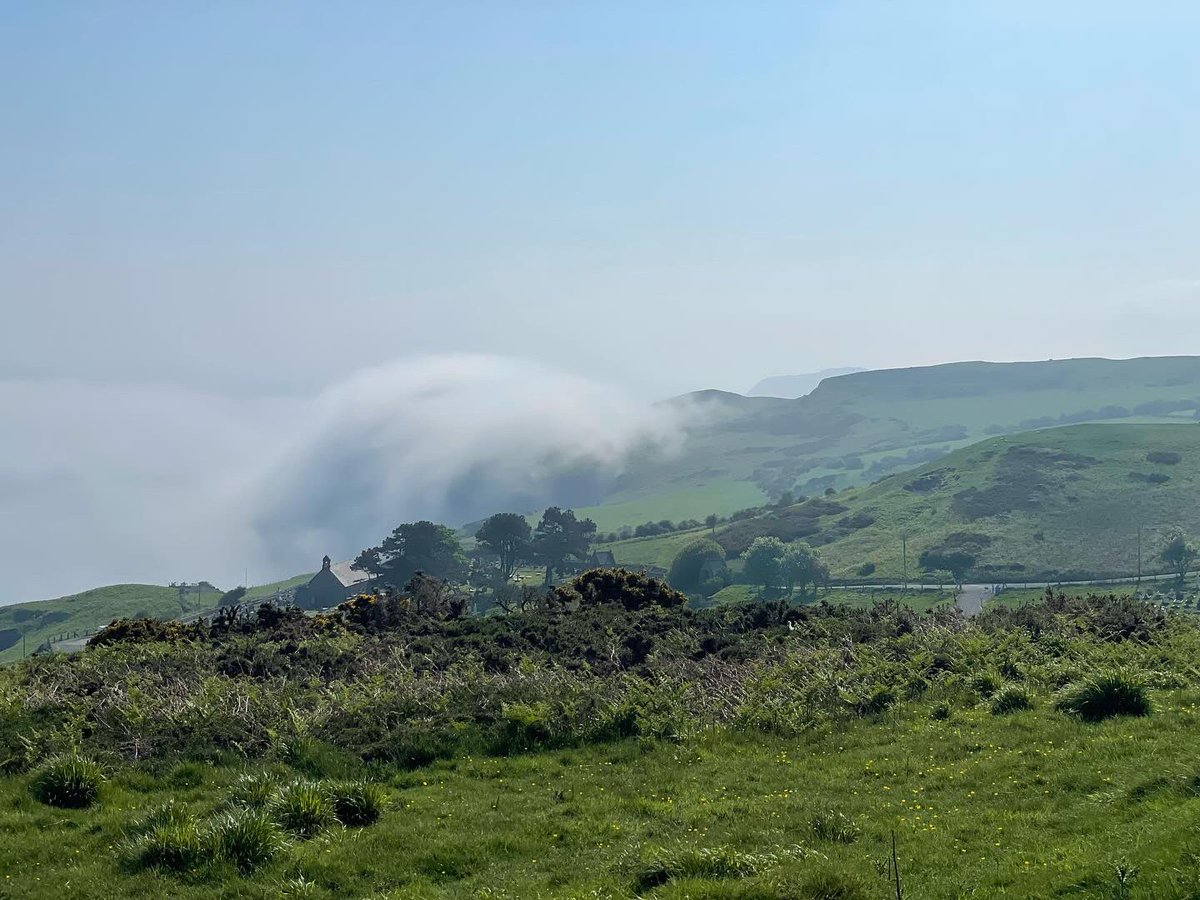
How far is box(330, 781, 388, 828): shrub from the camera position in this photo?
16922mm

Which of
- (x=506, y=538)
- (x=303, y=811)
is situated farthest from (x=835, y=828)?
(x=506, y=538)

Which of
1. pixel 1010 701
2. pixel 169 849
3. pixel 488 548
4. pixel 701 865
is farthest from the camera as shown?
pixel 488 548

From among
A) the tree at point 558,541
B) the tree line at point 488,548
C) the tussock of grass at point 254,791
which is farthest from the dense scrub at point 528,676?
the tree at point 558,541

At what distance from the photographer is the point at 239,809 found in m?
16.6

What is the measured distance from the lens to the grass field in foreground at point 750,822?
12648 millimetres

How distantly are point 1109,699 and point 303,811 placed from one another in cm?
1579

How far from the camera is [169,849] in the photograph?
14.9 m

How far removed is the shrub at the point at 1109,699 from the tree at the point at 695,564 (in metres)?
144

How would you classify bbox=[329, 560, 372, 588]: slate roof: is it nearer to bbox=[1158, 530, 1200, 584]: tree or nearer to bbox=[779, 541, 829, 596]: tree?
bbox=[779, 541, 829, 596]: tree

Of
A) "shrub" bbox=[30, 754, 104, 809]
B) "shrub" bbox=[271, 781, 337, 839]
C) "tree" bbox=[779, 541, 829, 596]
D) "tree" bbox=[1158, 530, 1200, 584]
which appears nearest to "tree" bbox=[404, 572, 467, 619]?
"shrub" bbox=[30, 754, 104, 809]

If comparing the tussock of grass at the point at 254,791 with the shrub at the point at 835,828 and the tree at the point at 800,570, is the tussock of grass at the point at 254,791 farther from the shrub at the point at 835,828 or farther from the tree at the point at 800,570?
the tree at the point at 800,570

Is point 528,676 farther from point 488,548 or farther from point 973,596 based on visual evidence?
point 488,548

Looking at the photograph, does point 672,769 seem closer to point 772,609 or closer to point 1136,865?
point 1136,865

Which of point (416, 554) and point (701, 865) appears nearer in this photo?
point (701, 865)
